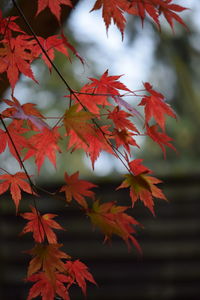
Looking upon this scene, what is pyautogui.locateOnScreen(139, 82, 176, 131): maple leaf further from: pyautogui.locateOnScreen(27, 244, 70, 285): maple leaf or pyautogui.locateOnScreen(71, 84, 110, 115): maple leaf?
pyautogui.locateOnScreen(27, 244, 70, 285): maple leaf

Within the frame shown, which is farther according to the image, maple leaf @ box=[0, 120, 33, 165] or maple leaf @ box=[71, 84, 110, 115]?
maple leaf @ box=[71, 84, 110, 115]

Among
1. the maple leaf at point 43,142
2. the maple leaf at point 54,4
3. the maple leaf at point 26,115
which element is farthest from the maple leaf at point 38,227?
the maple leaf at point 54,4

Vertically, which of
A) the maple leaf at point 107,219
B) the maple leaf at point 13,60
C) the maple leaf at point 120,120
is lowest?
the maple leaf at point 107,219

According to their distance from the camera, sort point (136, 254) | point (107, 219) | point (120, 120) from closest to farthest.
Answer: point (107, 219), point (120, 120), point (136, 254)

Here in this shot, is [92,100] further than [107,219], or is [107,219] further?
[92,100]

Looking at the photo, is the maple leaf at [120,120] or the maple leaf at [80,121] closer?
the maple leaf at [80,121]

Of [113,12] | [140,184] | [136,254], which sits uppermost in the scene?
[113,12]

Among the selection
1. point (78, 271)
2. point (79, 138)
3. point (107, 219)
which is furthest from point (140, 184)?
point (78, 271)

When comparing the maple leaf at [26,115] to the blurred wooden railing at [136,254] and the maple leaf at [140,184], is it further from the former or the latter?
the blurred wooden railing at [136,254]

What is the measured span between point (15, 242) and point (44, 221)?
241cm

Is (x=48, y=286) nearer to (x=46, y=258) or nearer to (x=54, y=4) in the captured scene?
(x=46, y=258)

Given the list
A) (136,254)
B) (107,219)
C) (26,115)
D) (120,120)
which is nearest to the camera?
(26,115)

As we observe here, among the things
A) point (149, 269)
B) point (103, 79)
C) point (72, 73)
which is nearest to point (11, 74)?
point (103, 79)

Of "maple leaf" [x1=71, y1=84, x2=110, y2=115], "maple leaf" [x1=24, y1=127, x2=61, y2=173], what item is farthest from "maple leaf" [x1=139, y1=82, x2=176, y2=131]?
"maple leaf" [x1=24, y1=127, x2=61, y2=173]
